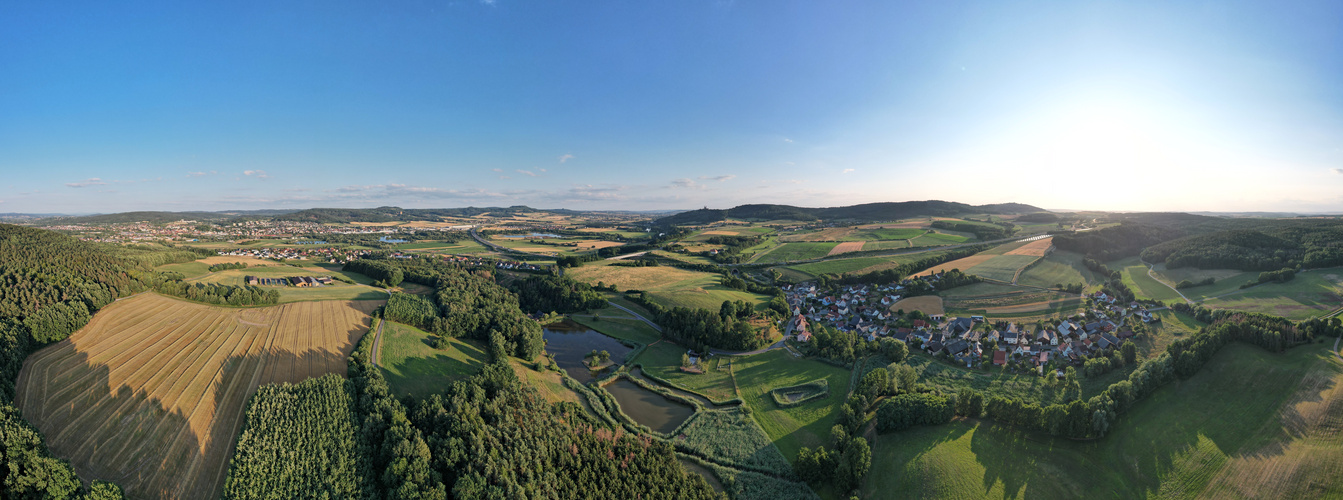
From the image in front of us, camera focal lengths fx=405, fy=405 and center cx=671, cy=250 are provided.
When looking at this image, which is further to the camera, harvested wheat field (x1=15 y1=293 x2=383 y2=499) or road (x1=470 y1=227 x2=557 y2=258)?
road (x1=470 y1=227 x2=557 y2=258)

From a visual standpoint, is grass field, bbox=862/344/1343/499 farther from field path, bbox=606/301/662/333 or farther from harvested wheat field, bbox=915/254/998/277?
harvested wheat field, bbox=915/254/998/277

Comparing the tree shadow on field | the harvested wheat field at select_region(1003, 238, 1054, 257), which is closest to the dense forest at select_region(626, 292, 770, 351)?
the tree shadow on field

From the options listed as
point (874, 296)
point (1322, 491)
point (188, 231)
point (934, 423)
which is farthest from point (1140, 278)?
point (188, 231)

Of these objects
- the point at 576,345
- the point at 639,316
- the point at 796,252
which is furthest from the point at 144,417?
the point at 796,252

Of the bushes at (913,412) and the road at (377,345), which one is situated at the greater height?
the road at (377,345)

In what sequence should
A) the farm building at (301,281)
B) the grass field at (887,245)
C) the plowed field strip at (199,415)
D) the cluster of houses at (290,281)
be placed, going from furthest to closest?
1. the grass field at (887,245)
2. the farm building at (301,281)
3. the cluster of houses at (290,281)
4. the plowed field strip at (199,415)

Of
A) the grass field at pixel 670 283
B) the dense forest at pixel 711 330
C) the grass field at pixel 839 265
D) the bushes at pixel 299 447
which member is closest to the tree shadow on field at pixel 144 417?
the bushes at pixel 299 447

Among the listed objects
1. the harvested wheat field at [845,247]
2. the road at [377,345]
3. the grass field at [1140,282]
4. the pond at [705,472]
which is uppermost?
the harvested wheat field at [845,247]

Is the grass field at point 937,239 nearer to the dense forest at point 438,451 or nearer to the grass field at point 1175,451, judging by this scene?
the grass field at point 1175,451
